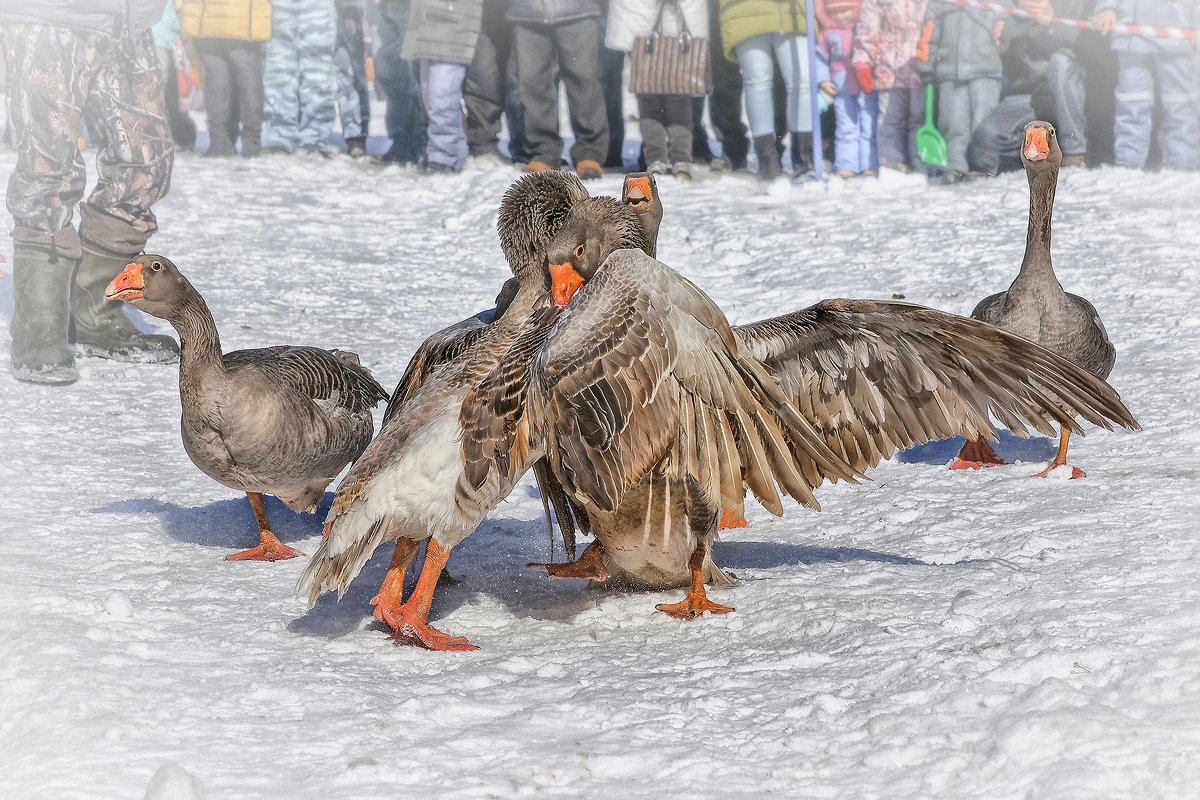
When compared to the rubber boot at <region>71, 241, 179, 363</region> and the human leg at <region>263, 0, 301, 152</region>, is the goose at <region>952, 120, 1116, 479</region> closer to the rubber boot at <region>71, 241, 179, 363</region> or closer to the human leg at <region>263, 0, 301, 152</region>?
the rubber boot at <region>71, 241, 179, 363</region>

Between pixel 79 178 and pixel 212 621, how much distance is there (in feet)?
14.6

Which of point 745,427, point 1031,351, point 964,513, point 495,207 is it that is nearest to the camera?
point 745,427

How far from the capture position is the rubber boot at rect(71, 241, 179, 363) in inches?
297

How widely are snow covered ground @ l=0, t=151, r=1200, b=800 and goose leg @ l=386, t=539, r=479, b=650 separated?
54mm

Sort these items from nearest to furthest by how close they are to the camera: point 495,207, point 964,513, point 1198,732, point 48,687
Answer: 1. point 1198,732
2. point 48,687
3. point 964,513
4. point 495,207

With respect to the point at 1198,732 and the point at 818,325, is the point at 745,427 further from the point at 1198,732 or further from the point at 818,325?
the point at 1198,732

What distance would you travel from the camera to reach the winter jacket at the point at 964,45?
11469 millimetres

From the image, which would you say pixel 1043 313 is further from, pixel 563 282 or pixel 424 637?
pixel 424 637

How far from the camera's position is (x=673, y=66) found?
11547mm

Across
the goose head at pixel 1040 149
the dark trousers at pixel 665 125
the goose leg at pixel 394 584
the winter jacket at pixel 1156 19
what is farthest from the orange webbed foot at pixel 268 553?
the winter jacket at pixel 1156 19

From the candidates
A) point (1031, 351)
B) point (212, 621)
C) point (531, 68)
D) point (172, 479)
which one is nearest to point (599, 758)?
point (212, 621)

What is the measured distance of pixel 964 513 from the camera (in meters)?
4.91

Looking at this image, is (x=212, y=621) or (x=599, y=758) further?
(x=212, y=621)

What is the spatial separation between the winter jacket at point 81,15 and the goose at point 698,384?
437cm
